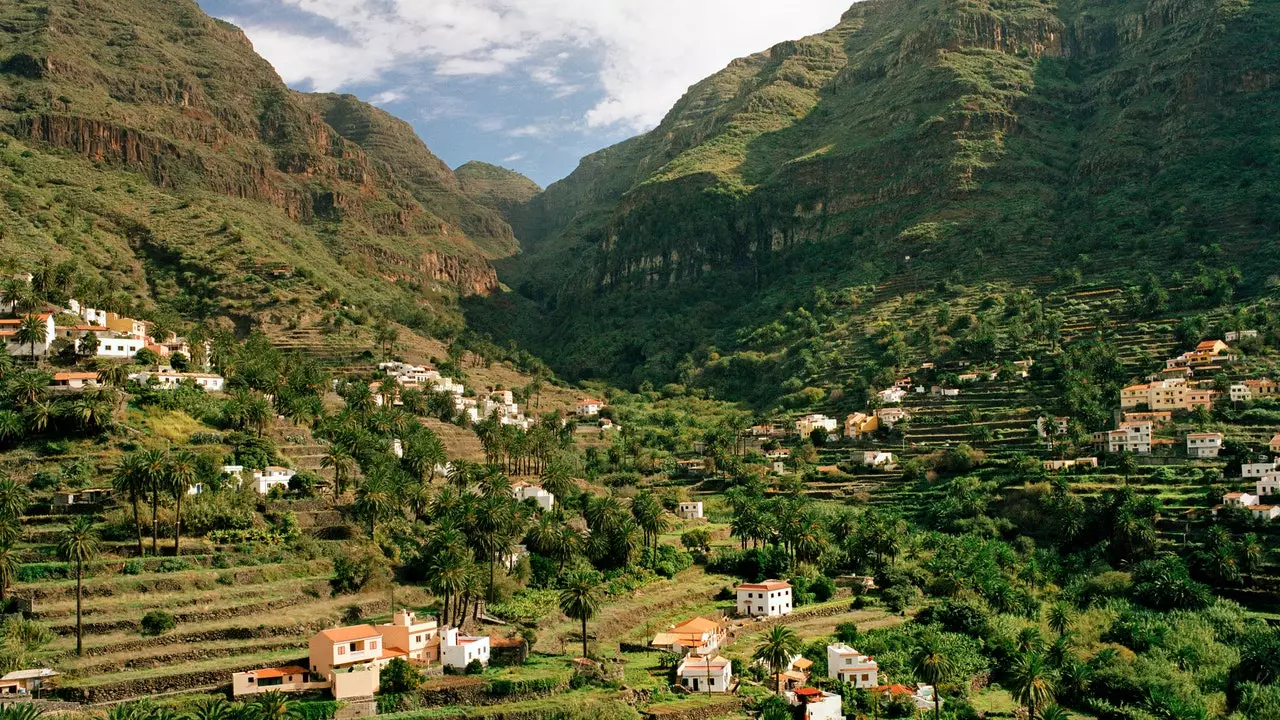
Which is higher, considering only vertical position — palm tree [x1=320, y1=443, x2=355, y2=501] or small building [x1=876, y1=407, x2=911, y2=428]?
small building [x1=876, y1=407, x2=911, y2=428]

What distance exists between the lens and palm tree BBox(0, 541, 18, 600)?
151 feet

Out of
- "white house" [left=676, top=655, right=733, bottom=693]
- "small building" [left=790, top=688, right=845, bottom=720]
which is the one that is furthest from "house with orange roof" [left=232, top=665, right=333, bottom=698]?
"small building" [left=790, top=688, right=845, bottom=720]

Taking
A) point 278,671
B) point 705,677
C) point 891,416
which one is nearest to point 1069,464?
point 891,416

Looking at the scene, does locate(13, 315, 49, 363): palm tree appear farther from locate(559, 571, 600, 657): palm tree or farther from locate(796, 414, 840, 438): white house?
locate(796, 414, 840, 438): white house

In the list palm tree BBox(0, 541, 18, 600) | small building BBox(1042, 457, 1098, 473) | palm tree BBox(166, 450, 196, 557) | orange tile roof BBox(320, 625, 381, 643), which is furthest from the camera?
small building BBox(1042, 457, 1098, 473)

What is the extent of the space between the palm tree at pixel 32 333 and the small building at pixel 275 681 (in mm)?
34510

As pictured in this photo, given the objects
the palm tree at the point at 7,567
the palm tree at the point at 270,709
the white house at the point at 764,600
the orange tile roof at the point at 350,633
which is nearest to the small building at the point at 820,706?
the white house at the point at 764,600

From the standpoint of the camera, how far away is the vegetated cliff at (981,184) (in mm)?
134500

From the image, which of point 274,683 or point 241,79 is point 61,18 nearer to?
point 241,79

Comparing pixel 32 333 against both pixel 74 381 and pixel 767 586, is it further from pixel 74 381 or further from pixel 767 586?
pixel 767 586

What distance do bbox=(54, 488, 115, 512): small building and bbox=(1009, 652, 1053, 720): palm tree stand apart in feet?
143

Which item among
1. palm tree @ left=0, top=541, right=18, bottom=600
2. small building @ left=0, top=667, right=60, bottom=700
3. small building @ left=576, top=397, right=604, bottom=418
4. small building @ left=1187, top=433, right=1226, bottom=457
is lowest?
small building @ left=0, top=667, right=60, bottom=700

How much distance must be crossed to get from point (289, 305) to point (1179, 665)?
9613cm

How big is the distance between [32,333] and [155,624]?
29601 mm
